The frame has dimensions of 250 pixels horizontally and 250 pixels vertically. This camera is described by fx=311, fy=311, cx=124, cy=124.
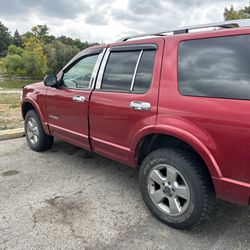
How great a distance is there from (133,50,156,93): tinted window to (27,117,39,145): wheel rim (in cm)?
252

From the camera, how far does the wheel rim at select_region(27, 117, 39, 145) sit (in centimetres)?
518

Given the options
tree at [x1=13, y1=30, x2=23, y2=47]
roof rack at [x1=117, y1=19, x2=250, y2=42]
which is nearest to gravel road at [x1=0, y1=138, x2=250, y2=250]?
roof rack at [x1=117, y1=19, x2=250, y2=42]

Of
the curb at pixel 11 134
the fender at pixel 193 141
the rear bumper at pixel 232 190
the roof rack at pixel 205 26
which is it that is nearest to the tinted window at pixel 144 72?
the roof rack at pixel 205 26

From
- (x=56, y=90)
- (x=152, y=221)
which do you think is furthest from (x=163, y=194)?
(x=56, y=90)

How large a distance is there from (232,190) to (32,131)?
372cm

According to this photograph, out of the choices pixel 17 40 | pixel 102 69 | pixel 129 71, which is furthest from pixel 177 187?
pixel 17 40

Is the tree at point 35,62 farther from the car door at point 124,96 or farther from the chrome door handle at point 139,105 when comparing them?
the chrome door handle at point 139,105

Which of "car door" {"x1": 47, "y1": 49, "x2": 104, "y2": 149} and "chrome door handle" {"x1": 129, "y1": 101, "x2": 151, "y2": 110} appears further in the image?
"car door" {"x1": 47, "y1": 49, "x2": 104, "y2": 149}

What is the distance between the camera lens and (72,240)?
2.77 m

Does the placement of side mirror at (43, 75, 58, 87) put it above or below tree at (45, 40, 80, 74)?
below

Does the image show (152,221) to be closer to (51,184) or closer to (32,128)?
→ (51,184)

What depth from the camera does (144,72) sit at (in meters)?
3.19

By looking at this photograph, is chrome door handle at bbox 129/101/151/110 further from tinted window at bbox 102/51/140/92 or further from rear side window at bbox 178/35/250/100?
rear side window at bbox 178/35/250/100

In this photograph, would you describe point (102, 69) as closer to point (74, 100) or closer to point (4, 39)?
point (74, 100)
